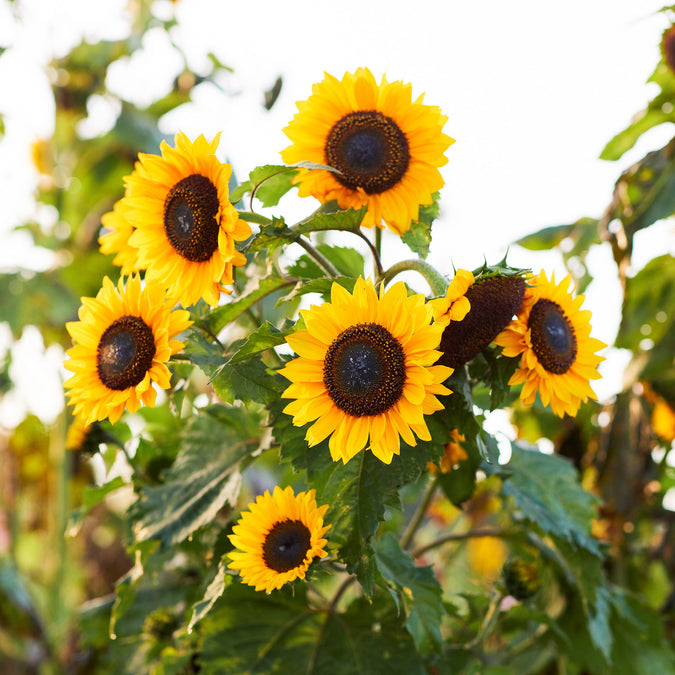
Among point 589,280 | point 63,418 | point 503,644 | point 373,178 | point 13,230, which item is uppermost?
point 13,230

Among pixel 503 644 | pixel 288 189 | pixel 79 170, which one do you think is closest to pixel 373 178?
pixel 288 189

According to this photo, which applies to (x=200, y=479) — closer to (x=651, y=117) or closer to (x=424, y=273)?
(x=424, y=273)

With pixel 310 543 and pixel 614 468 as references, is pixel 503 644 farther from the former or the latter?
pixel 310 543

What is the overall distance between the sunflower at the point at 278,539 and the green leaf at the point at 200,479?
0.21ft

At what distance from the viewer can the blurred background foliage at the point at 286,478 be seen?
830 mm

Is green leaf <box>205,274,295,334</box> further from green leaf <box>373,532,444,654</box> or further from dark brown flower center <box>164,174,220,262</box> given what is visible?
green leaf <box>373,532,444,654</box>

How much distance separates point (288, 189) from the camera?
76 cm

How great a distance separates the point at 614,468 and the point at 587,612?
1.66 feet

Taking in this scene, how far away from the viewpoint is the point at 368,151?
2.19 ft

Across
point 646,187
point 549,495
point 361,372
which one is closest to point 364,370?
point 361,372

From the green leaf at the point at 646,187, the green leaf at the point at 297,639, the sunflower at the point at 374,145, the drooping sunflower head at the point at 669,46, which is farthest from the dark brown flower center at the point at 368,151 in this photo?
the drooping sunflower head at the point at 669,46

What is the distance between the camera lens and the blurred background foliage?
0.83m

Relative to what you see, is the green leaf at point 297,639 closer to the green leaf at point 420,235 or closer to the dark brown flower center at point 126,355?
the dark brown flower center at point 126,355

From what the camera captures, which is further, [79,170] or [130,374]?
[79,170]
